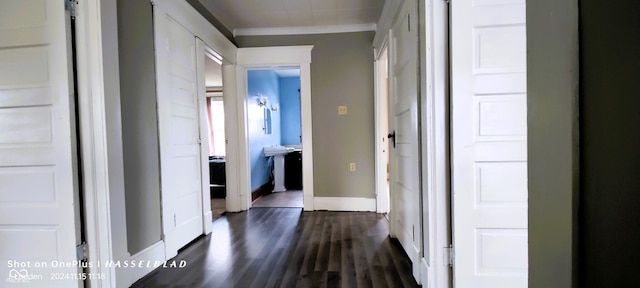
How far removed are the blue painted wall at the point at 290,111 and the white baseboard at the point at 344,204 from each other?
283cm

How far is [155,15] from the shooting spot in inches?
80.7

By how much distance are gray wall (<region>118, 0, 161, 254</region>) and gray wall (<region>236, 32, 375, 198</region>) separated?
69.0 inches

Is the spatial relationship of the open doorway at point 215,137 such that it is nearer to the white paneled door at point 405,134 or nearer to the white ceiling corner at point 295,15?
the white ceiling corner at point 295,15

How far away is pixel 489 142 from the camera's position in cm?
142

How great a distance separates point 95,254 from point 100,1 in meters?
1.38

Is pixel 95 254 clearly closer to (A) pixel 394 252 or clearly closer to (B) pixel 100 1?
(B) pixel 100 1

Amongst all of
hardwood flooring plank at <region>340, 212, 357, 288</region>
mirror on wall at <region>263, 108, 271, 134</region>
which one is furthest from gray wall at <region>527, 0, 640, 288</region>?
mirror on wall at <region>263, 108, 271, 134</region>

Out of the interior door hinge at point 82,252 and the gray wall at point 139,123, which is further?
the gray wall at point 139,123

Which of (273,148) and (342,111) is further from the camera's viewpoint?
(273,148)

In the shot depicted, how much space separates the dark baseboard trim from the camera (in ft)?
14.1

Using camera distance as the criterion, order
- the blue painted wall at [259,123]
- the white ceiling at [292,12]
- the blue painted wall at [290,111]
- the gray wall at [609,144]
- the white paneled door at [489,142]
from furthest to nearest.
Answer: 1. the blue painted wall at [290,111]
2. the blue painted wall at [259,123]
3. the white ceiling at [292,12]
4. the white paneled door at [489,142]
5. the gray wall at [609,144]

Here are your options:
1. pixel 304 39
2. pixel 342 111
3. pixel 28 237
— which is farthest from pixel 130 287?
pixel 304 39

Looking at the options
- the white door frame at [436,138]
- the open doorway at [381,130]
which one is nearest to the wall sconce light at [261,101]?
the open doorway at [381,130]

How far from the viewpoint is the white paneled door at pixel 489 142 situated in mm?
1391
